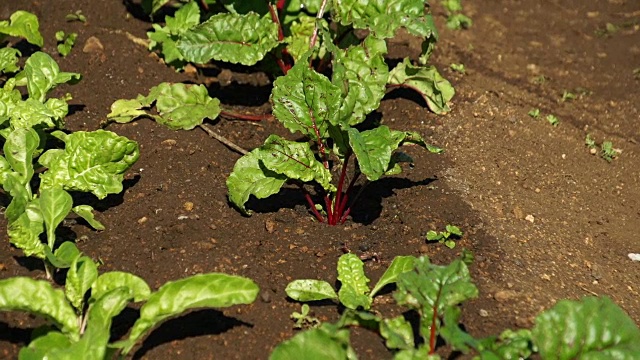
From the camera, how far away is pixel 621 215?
402cm

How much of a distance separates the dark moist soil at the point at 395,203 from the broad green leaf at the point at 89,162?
0.18m

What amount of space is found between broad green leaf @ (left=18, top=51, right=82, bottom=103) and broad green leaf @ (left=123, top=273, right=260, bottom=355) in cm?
146

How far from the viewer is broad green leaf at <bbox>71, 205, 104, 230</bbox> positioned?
3260 millimetres

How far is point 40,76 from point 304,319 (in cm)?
167

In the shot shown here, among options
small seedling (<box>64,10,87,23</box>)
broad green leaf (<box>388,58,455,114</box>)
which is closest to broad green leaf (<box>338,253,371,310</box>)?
broad green leaf (<box>388,58,455,114</box>)

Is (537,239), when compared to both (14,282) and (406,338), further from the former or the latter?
(14,282)

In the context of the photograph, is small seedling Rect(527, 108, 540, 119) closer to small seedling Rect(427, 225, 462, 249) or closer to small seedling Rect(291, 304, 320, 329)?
small seedling Rect(427, 225, 462, 249)

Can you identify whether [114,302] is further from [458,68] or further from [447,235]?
[458,68]

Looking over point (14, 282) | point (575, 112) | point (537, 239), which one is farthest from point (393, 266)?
point (575, 112)

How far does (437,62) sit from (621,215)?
4.93ft

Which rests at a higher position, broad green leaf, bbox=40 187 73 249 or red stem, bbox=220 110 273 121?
broad green leaf, bbox=40 187 73 249

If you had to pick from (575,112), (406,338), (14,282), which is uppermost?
(14,282)

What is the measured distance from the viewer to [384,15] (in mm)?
4020

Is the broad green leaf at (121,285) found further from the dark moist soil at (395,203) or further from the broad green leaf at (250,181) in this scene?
the broad green leaf at (250,181)
